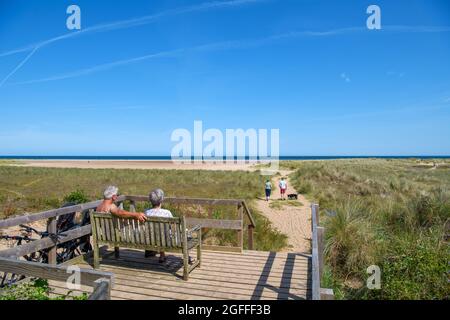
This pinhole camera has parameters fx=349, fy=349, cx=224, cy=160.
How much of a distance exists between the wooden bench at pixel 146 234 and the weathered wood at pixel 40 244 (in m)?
0.69

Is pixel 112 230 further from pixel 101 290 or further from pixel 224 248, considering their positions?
pixel 101 290

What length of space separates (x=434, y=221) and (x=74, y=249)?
840cm

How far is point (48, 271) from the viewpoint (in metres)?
3.02

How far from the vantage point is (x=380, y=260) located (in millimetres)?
6922

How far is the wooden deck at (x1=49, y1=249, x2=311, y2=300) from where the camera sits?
15.6 ft

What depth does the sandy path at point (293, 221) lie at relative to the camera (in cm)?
1035

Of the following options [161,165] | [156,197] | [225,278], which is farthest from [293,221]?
[161,165]

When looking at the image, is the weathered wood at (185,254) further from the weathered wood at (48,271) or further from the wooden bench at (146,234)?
the weathered wood at (48,271)

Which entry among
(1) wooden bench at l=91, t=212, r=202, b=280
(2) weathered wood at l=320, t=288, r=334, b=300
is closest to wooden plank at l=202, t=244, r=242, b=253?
(1) wooden bench at l=91, t=212, r=202, b=280

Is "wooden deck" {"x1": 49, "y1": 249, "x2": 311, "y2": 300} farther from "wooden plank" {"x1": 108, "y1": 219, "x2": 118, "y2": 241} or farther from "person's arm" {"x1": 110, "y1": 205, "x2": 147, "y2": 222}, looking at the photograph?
"person's arm" {"x1": 110, "y1": 205, "x2": 147, "y2": 222}

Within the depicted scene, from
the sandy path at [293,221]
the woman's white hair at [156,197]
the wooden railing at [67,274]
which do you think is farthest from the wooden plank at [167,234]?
the sandy path at [293,221]

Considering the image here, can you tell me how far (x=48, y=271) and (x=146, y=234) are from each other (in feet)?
7.31
